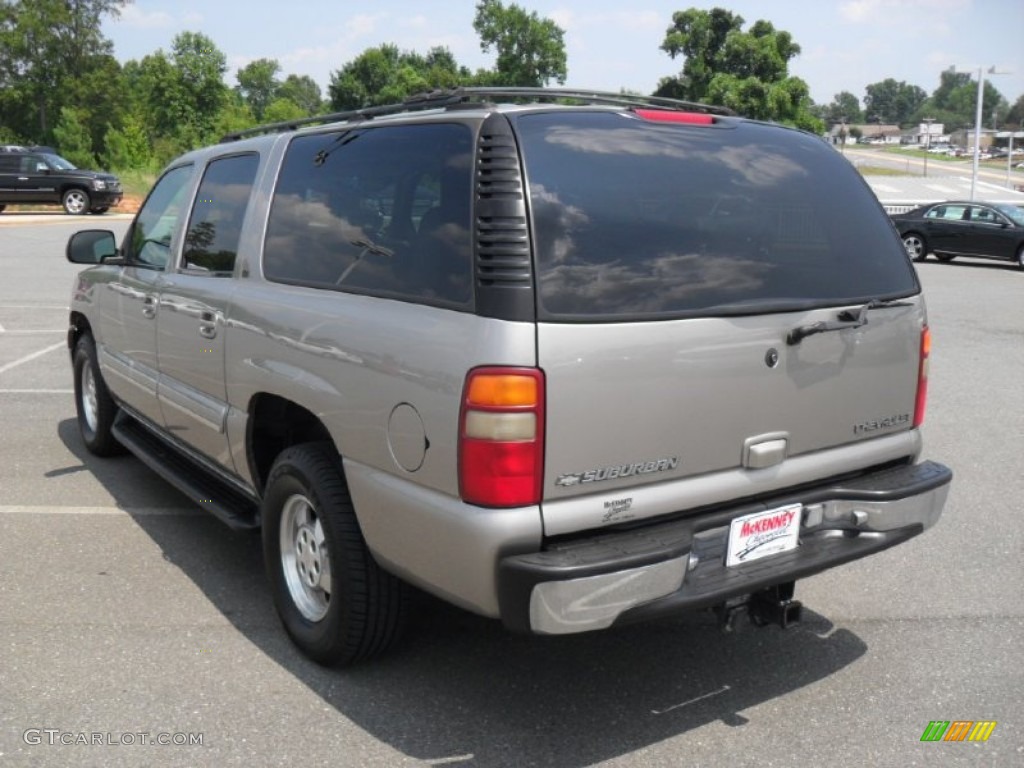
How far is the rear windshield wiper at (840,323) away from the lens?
316cm

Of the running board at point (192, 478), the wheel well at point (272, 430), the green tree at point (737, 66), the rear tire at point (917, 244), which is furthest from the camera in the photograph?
the green tree at point (737, 66)

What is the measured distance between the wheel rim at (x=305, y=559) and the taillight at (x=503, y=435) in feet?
3.21

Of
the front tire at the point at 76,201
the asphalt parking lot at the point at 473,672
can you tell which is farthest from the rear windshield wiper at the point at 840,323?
the front tire at the point at 76,201

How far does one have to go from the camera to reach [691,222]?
309 cm

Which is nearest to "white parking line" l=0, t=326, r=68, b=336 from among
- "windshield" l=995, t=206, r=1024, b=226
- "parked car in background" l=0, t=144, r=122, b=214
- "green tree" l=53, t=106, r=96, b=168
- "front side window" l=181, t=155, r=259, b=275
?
"front side window" l=181, t=155, r=259, b=275

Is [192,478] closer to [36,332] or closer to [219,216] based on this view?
[219,216]

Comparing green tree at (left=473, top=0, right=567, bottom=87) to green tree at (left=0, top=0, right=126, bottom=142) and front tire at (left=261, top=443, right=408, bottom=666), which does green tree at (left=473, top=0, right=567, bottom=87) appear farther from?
front tire at (left=261, top=443, right=408, bottom=666)

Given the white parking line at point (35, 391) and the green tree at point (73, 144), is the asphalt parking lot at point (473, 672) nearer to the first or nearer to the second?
the white parking line at point (35, 391)

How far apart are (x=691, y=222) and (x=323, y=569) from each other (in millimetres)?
1732

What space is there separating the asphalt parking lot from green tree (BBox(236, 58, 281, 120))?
523 feet

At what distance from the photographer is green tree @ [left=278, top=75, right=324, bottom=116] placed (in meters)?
163

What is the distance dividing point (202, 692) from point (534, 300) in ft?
5.95

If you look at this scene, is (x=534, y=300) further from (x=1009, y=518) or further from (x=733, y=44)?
(x=733, y=44)

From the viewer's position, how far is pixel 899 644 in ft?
12.5
